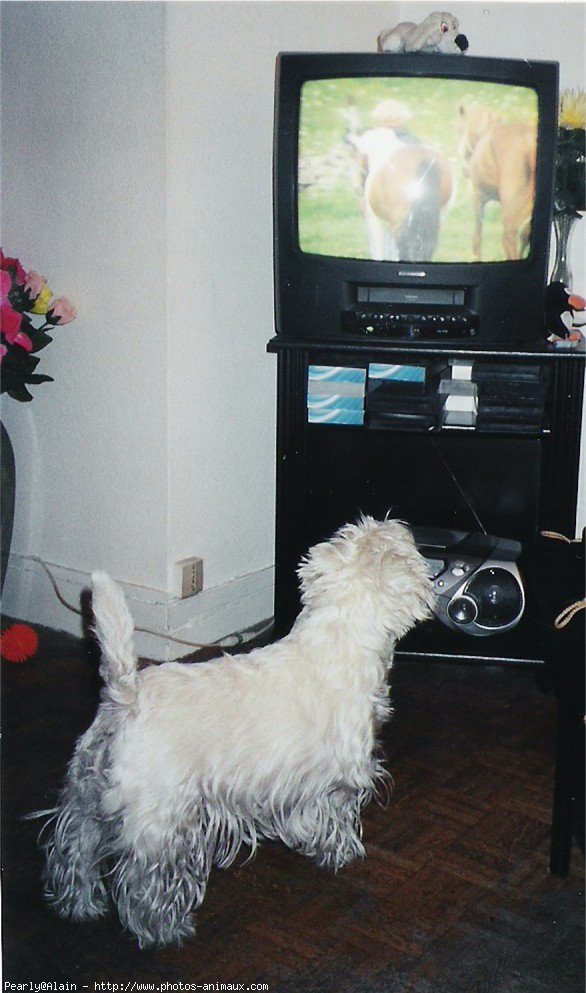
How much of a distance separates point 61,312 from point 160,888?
1575mm

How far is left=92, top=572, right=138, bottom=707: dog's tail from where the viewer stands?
1.55 m

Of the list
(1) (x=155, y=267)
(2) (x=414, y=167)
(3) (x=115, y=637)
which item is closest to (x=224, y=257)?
(1) (x=155, y=267)

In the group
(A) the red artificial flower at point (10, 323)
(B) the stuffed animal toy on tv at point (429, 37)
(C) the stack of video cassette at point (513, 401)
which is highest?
(B) the stuffed animal toy on tv at point (429, 37)

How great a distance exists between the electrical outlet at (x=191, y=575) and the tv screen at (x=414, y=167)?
895mm

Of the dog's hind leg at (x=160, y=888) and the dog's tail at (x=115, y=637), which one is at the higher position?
the dog's tail at (x=115, y=637)

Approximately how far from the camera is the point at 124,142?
2.58 meters

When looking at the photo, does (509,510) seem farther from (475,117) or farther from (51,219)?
(51,219)

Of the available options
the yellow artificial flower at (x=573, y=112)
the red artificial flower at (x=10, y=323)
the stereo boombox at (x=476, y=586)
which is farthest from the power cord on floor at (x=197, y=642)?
the yellow artificial flower at (x=573, y=112)

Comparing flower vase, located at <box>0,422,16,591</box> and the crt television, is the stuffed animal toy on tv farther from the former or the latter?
flower vase, located at <box>0,422,16,591</box>

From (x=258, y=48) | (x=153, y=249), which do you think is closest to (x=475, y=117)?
(x=258, y=48)

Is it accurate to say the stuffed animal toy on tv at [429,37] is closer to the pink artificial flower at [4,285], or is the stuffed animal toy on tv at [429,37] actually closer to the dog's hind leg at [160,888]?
the pink artificial flower at [4,285]

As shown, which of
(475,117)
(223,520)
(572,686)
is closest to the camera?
(572,686)

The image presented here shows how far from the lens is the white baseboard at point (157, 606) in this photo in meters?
2.81

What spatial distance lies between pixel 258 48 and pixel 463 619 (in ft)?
5.21
